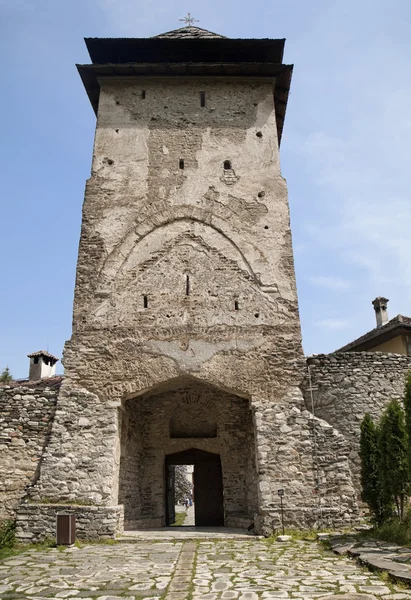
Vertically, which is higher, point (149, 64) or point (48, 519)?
point (149, 64)

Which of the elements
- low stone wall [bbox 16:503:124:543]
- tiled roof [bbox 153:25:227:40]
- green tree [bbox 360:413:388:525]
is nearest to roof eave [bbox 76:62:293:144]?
tiled roof [bbox 153:25:227:40]

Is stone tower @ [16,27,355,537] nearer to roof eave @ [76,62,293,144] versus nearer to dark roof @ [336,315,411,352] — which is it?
roof eave @ [76,62,293,144]

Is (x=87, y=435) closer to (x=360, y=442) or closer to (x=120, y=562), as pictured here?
(x=120, y=562)

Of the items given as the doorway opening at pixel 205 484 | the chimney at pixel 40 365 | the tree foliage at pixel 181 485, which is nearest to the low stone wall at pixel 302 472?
the doorway opening at pixel 205 484

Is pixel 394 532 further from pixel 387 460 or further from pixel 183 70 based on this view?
pixel 183 70

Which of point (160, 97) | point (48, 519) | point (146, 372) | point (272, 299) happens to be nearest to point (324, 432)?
point (272, 299)

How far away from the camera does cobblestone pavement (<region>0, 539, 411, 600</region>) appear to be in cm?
458

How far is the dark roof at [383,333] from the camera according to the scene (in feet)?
50.5

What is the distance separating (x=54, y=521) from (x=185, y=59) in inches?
456

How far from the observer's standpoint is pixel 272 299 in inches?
418

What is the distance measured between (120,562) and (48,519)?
2675 millimetres

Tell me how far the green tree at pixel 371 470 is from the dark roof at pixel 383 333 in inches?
268

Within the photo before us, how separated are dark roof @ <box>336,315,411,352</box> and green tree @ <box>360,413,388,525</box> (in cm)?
681

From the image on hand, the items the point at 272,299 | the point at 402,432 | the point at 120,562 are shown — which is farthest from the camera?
the point at 272,299
